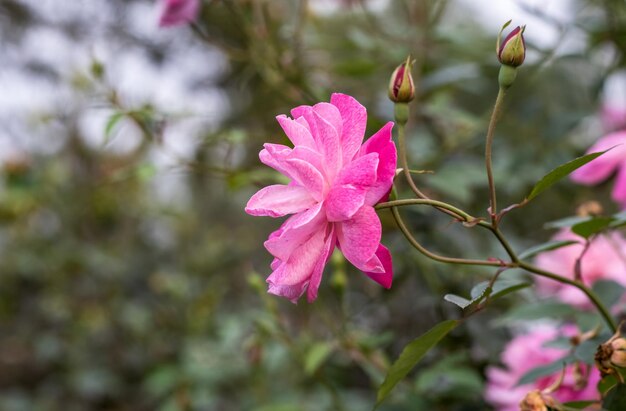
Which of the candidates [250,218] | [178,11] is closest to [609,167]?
[178,11]

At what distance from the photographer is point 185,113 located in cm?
77

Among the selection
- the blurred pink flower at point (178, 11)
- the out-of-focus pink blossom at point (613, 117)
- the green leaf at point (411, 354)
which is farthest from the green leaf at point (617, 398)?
the out-of-focus pink blossom at point (613, 117)

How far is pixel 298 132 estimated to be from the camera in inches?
14.4

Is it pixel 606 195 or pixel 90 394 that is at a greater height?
pixel 90 394

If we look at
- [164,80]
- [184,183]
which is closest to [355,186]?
[164,80]

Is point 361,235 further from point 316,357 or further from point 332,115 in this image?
point 316,357

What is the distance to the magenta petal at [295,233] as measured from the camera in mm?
348

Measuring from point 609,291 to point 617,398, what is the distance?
0.15 meters

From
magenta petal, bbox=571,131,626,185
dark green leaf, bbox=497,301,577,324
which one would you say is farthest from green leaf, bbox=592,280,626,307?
magenta petal, bbox=571,131,626,185

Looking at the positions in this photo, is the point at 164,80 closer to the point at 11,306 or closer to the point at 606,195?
the point at 11,306

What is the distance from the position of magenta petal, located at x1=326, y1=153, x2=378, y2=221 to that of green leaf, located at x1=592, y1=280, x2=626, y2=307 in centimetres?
29

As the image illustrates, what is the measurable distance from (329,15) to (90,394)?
1.51 m

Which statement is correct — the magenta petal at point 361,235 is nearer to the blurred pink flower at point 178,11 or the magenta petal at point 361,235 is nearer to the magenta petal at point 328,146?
the magenta petal at point 328,146

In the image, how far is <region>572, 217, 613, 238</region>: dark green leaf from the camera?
41 centimetres
